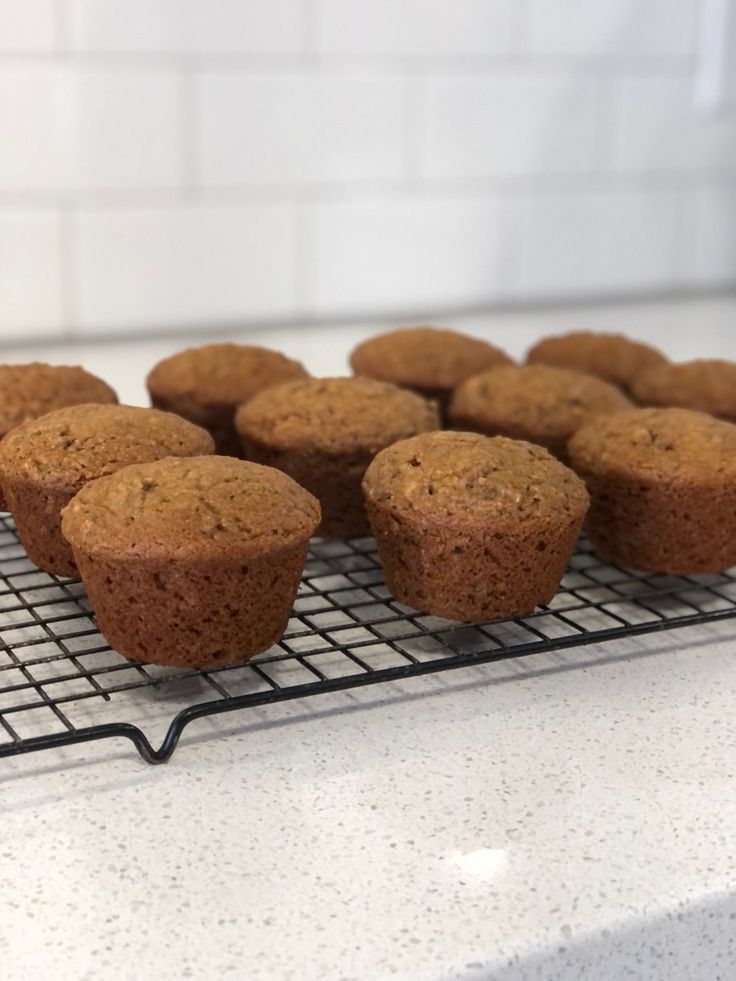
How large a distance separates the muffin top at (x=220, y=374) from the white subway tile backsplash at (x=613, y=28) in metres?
1.12

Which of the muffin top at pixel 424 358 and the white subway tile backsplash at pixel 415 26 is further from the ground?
the white subway tile backsplash at pixel 415 26

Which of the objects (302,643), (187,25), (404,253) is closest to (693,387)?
(302,643)

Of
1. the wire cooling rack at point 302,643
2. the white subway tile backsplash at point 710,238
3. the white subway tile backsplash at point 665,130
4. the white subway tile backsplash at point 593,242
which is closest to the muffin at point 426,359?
the wire cooling rack at point 302,643

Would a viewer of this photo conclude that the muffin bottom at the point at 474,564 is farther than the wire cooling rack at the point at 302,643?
Yes

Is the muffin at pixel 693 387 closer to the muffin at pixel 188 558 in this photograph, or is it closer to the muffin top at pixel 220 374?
the muffin top at pixel 220 374

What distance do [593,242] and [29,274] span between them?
112 centimetres

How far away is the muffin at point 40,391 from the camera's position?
1.32 meters

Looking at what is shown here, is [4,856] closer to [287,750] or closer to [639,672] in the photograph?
[287,750]

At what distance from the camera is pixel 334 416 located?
135cm

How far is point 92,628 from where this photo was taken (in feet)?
3.68

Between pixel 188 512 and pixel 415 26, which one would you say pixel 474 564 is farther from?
pixel 415 26

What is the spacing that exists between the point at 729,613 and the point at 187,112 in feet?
4.62

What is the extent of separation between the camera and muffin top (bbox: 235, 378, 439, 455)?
1332 mm

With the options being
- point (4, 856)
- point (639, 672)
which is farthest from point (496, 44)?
point (4, 856)
